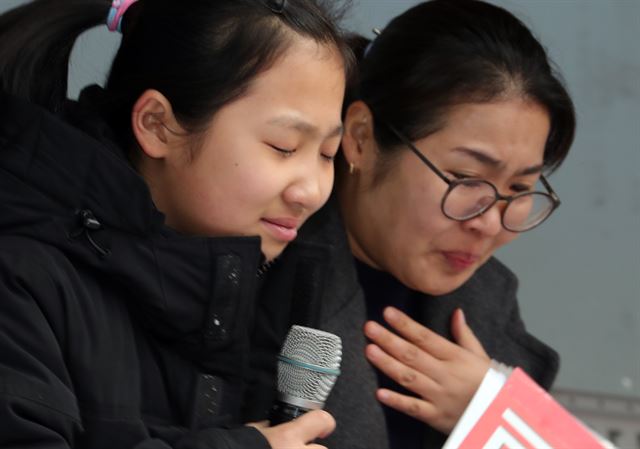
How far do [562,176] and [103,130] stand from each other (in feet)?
4.47

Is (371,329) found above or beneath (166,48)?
beneath

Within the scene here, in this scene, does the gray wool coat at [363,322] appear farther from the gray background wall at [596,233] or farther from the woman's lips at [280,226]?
the gray background wall at [596,233]

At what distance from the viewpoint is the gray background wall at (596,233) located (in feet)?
8.07

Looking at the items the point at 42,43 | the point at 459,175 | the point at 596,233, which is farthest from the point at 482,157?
the point at 596,233

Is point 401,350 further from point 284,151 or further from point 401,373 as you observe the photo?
point 284,151

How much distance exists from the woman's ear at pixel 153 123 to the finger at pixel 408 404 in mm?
561

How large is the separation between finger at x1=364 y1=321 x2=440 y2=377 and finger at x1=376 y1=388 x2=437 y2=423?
0.05m

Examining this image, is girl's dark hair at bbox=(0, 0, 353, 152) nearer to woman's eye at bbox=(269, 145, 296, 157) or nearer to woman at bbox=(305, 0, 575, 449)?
woman's eye at bbox=(269, 145, 296, 157)

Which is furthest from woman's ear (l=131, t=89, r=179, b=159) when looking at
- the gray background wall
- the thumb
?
the gray background wall

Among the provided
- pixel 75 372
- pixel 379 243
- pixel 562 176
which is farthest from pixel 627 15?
pixel 75 372

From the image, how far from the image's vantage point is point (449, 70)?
174cm

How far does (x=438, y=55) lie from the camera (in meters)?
1.75

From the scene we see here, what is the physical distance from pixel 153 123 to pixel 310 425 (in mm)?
408

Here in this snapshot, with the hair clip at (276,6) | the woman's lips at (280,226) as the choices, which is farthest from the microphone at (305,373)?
the hair clip at (276,6)
